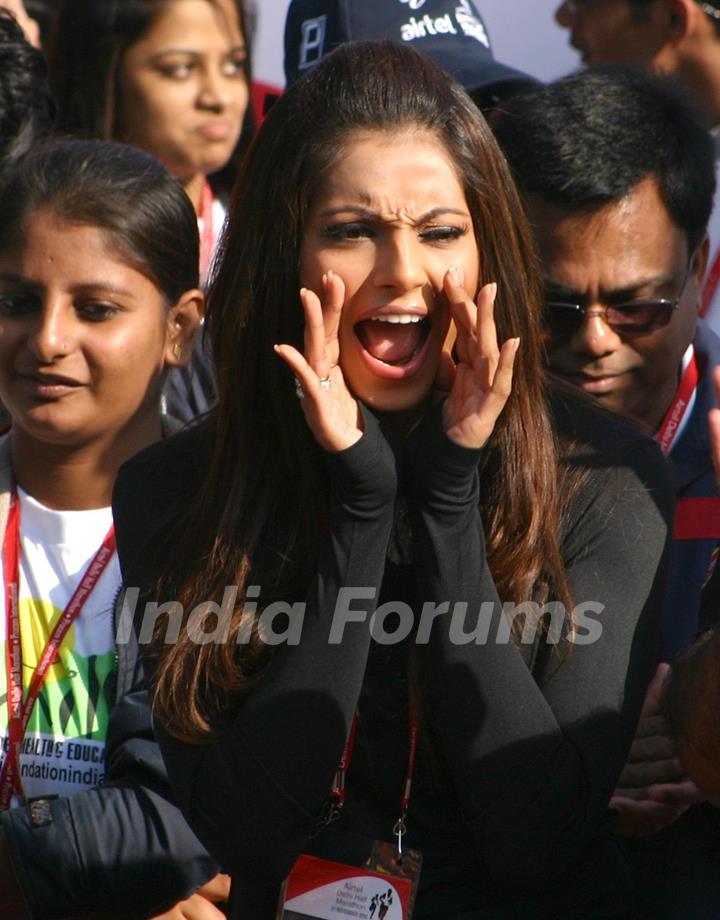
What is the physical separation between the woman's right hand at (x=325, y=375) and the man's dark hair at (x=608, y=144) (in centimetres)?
92

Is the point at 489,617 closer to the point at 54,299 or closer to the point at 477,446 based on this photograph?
the point at 477,446

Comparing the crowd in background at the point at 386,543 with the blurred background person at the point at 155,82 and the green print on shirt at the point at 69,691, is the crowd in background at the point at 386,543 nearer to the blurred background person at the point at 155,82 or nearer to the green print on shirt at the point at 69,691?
the green print on shirt at the point at 69,691

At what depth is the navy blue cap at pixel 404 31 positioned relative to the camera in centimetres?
382

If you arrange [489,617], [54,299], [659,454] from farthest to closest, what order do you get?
[54,299] < [659,454] < [489,617]

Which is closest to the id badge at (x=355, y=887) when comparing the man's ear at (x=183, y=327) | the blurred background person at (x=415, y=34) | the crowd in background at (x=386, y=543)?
the crowd in background at (x=386, y=543)

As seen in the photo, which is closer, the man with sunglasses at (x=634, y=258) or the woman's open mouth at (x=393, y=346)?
the woman's open mouth at (x=393, y=346)

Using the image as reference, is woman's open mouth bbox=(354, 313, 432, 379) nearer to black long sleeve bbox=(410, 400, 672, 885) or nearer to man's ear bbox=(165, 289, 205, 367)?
black long sleeve bbox=(410, 400, 672, 885)

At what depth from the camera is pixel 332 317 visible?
242cm

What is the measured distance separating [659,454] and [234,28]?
2726 millimetres

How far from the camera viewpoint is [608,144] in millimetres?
3252

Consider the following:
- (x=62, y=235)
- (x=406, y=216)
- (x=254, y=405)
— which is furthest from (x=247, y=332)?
(x=62, y=235)

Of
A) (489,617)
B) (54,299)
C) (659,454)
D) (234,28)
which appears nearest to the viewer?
(489,617)

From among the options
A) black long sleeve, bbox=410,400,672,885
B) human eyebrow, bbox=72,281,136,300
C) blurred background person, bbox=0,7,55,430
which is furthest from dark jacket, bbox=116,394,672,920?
blurred background person, bbox=0,7,55,430

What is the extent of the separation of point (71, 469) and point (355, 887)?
1.26 meters
